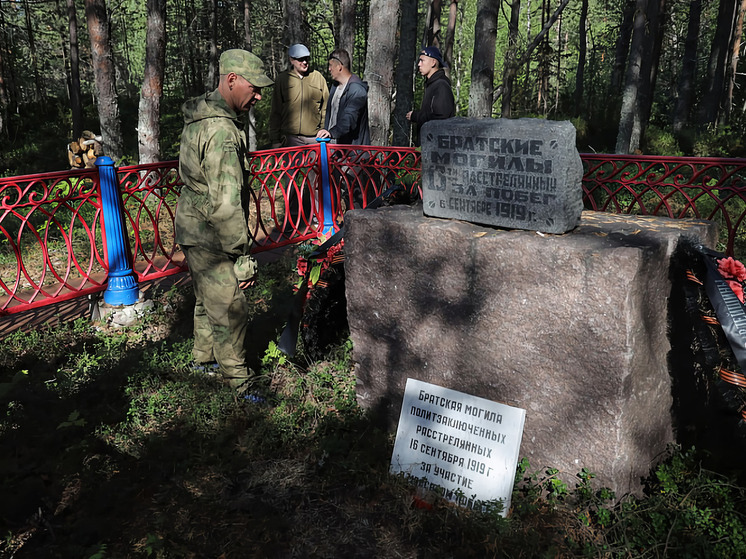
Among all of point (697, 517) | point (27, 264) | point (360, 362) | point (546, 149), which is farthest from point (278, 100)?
point (697, 517)

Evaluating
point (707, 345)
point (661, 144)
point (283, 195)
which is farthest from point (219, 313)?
point (661, 144)

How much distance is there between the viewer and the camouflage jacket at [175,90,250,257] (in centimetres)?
340

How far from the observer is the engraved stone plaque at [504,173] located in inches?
109

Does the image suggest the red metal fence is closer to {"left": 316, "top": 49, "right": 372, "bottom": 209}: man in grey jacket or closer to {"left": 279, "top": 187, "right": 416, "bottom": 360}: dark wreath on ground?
{"left": 316, "top": 49, "right": 372, "bottom": 209}: man in grey jacket

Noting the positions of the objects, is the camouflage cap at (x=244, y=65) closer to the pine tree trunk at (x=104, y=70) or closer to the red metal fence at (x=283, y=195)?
the red metal fence at (x=283, y=195)

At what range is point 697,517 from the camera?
2.63 m

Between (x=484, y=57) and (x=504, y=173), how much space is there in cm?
601

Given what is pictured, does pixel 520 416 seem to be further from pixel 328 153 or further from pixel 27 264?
pixel 27 264

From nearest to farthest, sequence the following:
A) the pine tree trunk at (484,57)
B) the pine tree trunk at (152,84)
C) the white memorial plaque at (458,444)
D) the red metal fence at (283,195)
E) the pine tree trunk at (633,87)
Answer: the white memorial plaque at (458,444) → the red metal fence at (283,195) → the pine tree trunk at (484,57) → the pine tree trunk at (152,84) → the pine tree trunk at (633,87)

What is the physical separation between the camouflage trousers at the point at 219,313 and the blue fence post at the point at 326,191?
2896 mm

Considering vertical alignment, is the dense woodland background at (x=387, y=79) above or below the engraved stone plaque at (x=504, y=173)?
above

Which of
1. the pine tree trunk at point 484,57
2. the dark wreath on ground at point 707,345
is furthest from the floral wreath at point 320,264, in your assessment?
the pine tree trunk at point 484,57

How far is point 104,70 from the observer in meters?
9.20

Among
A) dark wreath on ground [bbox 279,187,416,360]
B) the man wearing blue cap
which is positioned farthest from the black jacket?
dark wreath on ground [bbox 279,187,416,360]
